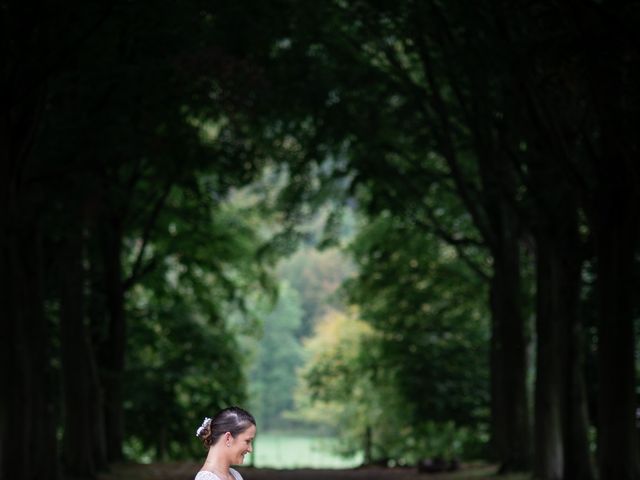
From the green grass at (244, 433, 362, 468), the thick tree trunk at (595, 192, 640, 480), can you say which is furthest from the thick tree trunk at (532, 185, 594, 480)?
the green grass at (244, 433, 362, 468)

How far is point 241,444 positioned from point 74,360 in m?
18.0

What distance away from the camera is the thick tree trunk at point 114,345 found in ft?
→ 92.0

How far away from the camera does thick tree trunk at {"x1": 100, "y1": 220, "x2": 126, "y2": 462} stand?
92.0ft

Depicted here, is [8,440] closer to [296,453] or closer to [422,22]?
[422,22]

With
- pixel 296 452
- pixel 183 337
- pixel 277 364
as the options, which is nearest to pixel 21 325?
pixel 183 337

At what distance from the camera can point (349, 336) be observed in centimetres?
5309

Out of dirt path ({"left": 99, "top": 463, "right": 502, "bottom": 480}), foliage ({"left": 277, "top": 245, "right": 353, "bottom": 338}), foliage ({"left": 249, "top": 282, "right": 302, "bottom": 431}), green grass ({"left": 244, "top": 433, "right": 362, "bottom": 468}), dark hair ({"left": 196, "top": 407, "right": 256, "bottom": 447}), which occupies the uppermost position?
foliage ({"left": 277, "top": 245, "right": 353, "bottom": 338})

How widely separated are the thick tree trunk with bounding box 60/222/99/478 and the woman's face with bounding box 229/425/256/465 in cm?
1765

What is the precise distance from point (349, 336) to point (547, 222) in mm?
33997

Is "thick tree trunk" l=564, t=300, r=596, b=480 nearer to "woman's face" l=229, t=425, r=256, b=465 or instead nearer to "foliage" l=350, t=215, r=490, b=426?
"foliage" l=350, t=215, r=490, b=426

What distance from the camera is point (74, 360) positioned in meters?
23.0

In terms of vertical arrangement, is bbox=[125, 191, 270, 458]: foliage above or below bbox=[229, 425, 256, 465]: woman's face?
above

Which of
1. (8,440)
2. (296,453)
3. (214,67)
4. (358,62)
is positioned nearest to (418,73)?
(358,62)

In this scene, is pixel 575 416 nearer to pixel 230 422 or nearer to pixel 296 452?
pixel 230 422
